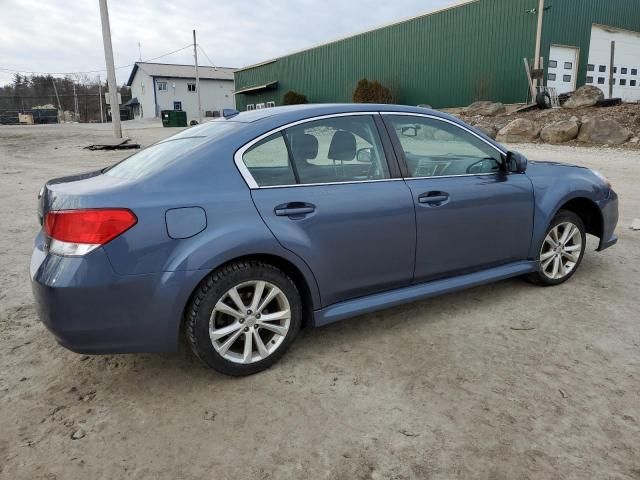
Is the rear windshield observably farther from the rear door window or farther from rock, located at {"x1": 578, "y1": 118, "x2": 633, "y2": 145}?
rock, located at {"x1": 578, "y1": 118, "x2": 633, "y2": 145}

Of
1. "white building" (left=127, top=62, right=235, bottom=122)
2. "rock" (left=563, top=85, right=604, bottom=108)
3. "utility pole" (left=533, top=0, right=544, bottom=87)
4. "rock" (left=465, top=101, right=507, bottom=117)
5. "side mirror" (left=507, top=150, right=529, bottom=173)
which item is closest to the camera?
"side mirror" (left=507, top=150, right=529, bottom=173)

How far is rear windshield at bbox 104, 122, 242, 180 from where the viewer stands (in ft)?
9.49

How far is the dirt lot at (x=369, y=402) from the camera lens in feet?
7.18

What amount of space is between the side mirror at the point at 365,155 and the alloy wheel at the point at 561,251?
1.79 meters

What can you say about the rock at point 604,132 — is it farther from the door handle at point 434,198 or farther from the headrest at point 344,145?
the headrest at point 344,145

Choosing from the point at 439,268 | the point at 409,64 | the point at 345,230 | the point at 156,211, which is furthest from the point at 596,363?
the point at 409,64

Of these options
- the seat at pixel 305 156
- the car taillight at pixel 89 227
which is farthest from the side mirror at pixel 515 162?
the car taillight at pixel 89 227

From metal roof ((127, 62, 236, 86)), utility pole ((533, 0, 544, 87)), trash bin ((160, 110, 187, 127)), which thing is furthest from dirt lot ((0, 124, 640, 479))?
metal roof ((127, 62, 236, 86))

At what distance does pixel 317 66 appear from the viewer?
1351 inches

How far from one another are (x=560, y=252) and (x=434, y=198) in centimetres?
154

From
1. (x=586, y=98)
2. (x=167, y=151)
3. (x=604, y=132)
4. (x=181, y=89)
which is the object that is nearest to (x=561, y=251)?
(x=167, y=151)

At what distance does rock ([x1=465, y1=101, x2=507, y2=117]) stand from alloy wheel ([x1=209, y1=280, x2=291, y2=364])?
18986 mm

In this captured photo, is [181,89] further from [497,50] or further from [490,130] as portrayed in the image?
[490,130]

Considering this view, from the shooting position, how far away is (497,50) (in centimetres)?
2214
